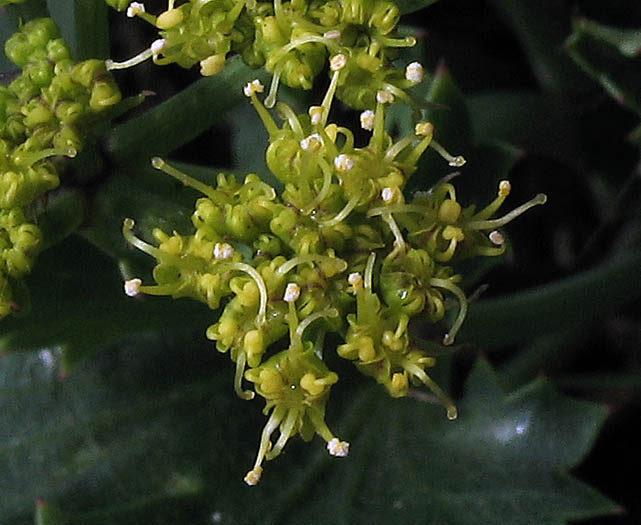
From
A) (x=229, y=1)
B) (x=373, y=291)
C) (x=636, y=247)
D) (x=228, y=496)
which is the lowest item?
(x=228, y=496)

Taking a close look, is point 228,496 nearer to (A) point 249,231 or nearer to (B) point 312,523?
(B) point 312,523

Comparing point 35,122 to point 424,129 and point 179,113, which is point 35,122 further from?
point 424,129

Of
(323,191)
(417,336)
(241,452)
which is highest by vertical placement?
(323,191)

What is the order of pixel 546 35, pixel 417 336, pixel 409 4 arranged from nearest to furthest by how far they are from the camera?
pixel 409 4, pixel 417 336, pixel 546 35

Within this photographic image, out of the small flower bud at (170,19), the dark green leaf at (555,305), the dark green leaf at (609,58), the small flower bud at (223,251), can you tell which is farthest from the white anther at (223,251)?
the dark green leaf at (609,58)

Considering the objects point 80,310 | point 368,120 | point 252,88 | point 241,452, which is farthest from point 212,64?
point 241,452

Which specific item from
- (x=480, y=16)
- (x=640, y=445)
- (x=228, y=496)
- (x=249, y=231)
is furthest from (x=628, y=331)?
(x=249, y=231)
